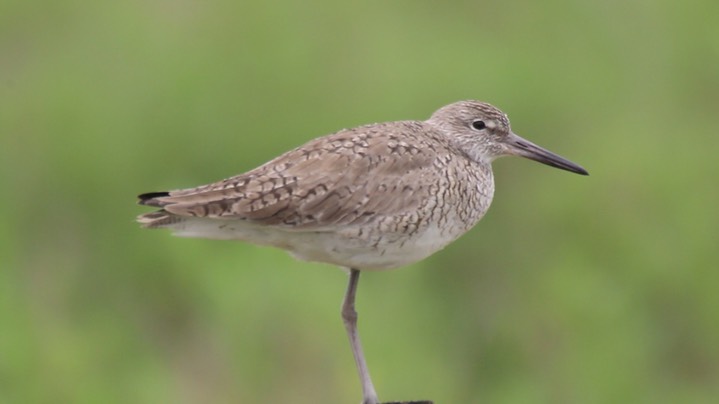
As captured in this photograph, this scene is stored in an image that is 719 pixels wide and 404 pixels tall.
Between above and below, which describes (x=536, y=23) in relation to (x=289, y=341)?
above

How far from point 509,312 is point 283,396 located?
85.4 inches

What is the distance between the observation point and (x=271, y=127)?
44.7 ft

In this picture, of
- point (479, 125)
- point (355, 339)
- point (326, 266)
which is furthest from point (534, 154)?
point (326, 266)

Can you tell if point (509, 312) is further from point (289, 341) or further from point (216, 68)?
A: point (216, 68)

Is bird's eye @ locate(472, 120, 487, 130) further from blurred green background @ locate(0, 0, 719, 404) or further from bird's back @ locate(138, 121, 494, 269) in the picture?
blurred green background @ locate(0, 0, 719, 404)

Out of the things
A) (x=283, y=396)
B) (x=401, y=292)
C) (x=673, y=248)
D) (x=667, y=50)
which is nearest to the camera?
(x=283, y=396)

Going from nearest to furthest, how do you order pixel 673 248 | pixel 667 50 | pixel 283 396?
pixel 283 396 → pixel 673 248 → pixel 667 50

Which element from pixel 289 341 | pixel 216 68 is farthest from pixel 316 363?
pixel 216 68

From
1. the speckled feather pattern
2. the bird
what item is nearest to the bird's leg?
the bird

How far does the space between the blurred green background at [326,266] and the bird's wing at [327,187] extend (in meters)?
3.29

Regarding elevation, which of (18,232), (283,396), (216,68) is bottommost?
(283,396)

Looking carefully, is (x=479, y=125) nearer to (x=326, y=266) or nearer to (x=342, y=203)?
(x=342, y=203)

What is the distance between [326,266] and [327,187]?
4335 mm

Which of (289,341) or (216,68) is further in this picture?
(216,68)
